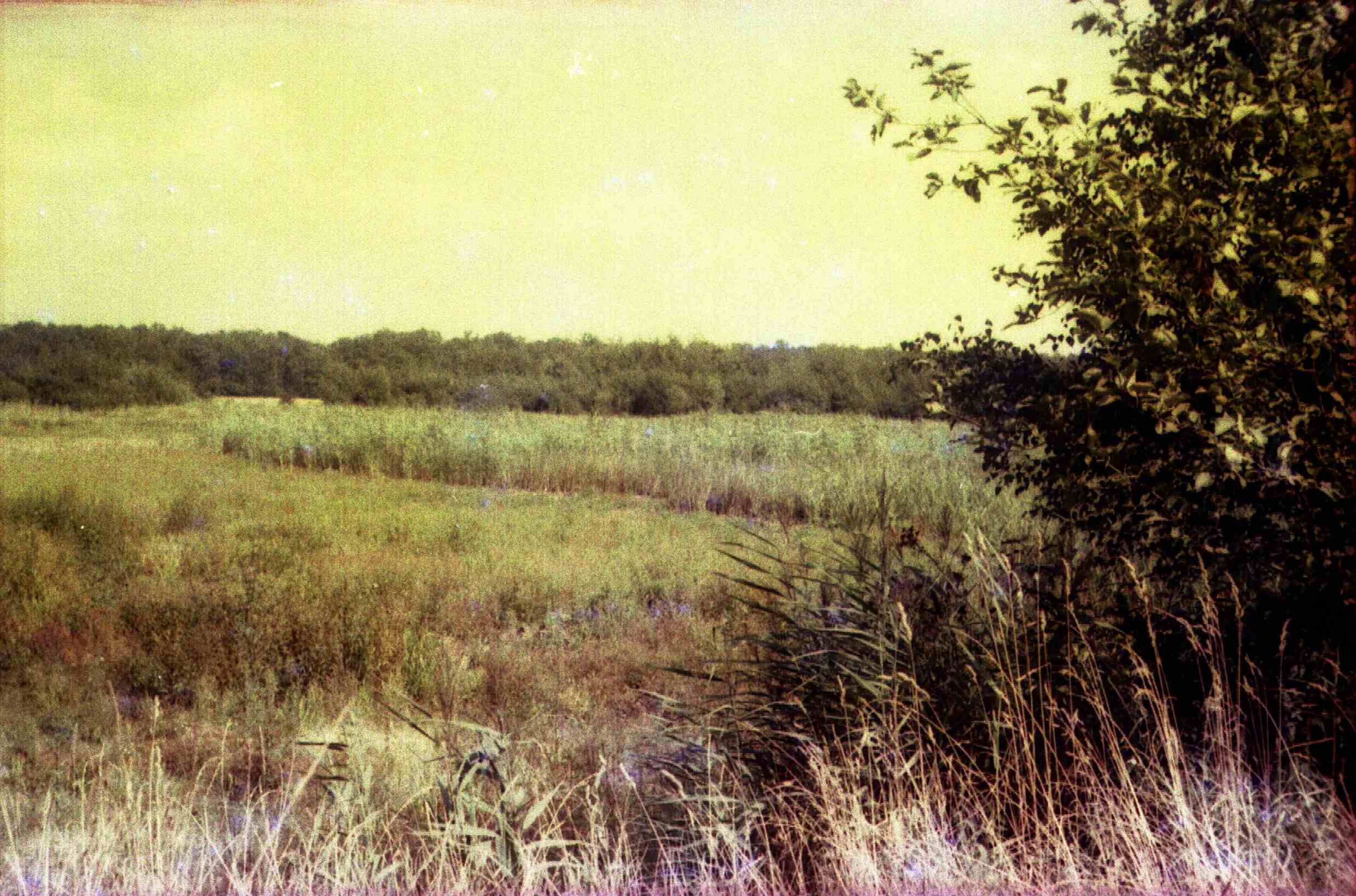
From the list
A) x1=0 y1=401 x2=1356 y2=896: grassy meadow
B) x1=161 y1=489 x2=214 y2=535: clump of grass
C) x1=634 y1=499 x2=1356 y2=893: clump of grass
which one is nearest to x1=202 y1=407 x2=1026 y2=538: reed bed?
x1=0 y1=401 x2=1356 y2=896: grassy meadow

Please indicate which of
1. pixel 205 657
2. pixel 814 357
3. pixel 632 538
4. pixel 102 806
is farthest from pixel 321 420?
pixel 814 357

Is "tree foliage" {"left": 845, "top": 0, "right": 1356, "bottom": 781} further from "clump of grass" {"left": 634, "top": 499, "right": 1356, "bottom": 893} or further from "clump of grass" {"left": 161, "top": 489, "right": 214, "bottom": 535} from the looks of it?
"clump of grass" {"left": 161, "top": 489, "right": 214, "bottom": 535}

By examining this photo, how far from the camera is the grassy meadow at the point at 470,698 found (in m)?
2.92

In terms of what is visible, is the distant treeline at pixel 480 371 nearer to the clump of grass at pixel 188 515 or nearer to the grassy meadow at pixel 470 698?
the grassy meadow at pixel 470 698

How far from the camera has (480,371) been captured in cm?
3406

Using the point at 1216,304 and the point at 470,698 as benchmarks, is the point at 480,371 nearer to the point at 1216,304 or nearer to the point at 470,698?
the point at 470,698

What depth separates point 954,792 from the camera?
3.31 metres

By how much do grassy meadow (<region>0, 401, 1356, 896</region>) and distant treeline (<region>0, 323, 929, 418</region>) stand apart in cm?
1048

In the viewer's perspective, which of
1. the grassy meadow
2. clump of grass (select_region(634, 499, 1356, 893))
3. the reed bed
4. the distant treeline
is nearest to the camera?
clump of grass (select_region(634, 499, 1356, 893))

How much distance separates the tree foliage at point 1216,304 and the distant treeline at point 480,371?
21208 millimetres

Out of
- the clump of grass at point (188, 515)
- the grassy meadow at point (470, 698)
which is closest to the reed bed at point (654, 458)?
the grassy meadow at point (470, 698)

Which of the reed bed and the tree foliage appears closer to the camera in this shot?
the tree foliage

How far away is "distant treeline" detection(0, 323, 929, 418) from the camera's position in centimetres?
2520

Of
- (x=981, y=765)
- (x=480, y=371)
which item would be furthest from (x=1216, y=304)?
(x=480, y=371)
